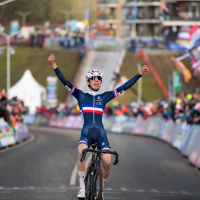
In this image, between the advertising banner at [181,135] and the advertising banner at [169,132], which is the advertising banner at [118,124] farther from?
the advertising banner at [181,135]

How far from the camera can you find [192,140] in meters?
17.0

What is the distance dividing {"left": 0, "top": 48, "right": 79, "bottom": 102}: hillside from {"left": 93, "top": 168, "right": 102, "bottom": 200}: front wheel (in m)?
63.0

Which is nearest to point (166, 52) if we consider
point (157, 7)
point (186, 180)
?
point (157, 7)

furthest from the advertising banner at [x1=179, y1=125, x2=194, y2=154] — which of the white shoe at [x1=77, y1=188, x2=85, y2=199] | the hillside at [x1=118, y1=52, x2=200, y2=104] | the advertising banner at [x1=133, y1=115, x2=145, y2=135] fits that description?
the hillside at [x1=118, y1=52, x2=200, y2=104]

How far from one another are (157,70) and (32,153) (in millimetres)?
58671

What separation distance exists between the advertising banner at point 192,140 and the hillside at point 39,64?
5367 cm

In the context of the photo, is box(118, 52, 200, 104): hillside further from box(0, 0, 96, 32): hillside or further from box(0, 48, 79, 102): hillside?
box(0, 0, 96, 32): hillside

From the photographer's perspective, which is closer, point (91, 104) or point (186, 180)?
point (91, 104)

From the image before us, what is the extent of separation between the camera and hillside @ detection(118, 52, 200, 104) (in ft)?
226

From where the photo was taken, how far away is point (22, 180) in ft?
38.5

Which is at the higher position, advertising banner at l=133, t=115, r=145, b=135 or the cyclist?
the cyclist

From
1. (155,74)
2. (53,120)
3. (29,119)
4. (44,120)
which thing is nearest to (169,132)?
(53,120)

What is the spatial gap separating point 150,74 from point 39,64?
57.9 feet

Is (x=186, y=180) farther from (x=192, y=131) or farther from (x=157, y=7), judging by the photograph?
(x=157, y=7)
